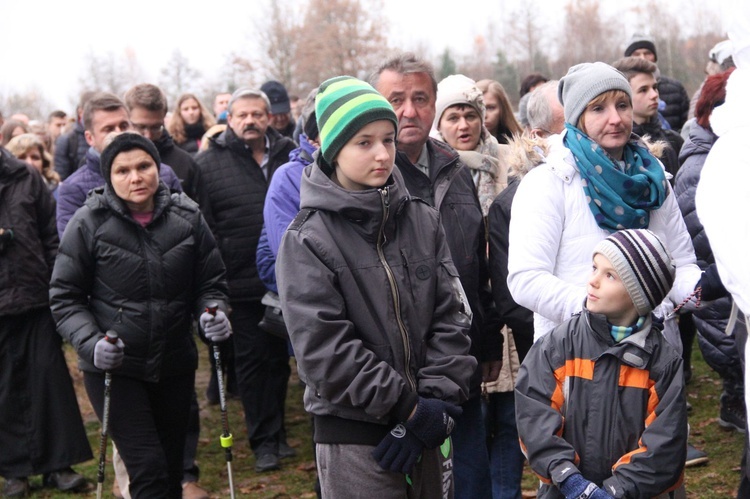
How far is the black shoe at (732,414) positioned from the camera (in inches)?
262

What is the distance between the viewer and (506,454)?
17.2ft

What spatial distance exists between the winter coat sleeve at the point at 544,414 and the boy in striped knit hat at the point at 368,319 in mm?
262

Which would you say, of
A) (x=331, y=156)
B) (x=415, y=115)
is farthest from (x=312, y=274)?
(x=415, y=115)

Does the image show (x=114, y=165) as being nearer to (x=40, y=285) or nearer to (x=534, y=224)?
(x=40, y=285)

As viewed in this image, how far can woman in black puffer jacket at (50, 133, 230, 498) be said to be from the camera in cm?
520

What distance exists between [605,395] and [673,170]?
3926mm

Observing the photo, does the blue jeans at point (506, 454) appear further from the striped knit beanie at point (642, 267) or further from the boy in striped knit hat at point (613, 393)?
the striped knit beanie at point (642, 267)

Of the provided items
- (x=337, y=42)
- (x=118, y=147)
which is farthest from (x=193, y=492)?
(x=337, y=42)

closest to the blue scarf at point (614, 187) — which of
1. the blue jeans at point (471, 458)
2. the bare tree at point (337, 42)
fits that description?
the blue jeans at point (471, 458)

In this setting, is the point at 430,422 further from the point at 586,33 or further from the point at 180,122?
the point at 586,33

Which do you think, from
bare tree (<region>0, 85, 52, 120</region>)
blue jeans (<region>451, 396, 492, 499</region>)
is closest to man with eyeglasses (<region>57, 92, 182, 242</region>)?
blue jeans (<region>451, 396, 492, 499</region>)

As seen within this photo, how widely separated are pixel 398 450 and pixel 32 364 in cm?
424

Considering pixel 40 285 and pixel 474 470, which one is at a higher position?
pixel 40 285

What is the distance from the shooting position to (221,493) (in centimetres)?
677
